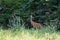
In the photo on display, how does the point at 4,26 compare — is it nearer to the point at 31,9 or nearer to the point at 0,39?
the point at 31,9

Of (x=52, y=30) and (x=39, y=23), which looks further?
(x=39, y=23)

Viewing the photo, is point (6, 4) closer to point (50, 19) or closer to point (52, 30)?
point (50, 19)

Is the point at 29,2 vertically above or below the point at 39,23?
above

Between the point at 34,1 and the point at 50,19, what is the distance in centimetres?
128

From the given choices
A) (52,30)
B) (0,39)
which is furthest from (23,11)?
(0,39)

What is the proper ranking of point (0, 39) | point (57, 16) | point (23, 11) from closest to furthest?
point (0, 39), point (57, 16), point (23, 11)

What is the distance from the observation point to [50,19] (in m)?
11.6

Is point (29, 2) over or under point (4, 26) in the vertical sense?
over

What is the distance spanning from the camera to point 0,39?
815cm

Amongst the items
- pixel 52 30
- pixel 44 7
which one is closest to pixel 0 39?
pixel 52 30

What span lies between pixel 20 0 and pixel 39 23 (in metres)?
1.36

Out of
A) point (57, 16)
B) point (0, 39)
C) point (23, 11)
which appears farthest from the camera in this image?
point (23, 11)

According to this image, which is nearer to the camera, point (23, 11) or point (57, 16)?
point (57, 16)

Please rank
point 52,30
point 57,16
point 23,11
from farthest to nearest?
point 23,11 < point 57,16 < point 52,30
